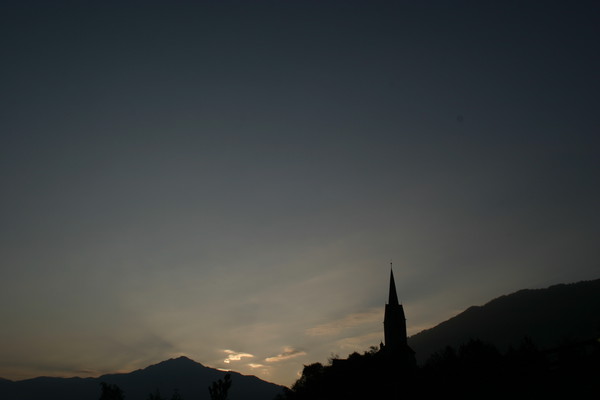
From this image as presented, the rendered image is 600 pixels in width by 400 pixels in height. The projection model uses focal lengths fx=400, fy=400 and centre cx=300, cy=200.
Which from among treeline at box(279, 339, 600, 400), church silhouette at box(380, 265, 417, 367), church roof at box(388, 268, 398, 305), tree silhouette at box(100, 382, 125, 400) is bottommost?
treeline at box(279, 339, 600, 400)

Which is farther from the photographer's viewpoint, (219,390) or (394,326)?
(394,326)

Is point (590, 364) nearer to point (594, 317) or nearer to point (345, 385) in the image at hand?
point (345, 385)

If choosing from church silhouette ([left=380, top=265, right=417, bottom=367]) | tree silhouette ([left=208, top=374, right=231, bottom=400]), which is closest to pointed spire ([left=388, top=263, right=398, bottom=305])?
church silhouette ([left=380, top=265, right=417, bottom=367])

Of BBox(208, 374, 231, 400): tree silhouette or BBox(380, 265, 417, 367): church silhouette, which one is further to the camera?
BBox(380, 265, 417, 367): church silhouette

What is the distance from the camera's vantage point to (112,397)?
66.0 meters

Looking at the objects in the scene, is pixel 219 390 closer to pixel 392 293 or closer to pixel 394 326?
pixel 394 326

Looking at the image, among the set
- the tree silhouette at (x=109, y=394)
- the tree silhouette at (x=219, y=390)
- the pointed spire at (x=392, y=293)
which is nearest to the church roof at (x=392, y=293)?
the pointed spire at (x=392, y=293)

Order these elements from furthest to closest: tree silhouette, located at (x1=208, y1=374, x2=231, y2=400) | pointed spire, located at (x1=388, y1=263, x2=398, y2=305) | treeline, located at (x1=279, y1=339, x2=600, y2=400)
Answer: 1. pointed spire, located at (x1=388, y1=263, x2=398, y2=305)
2. tree silhouette, located at (x1=208, y1=374, x2=231, y2=400)
3. treeline, located at (x1=279, y1=339, x2=600, y2=400)

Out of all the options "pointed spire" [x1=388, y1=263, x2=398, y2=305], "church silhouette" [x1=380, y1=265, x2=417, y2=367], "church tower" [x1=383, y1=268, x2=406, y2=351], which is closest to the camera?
"church silhouette" [x1=380, y1=265, x2=417, y2=367]

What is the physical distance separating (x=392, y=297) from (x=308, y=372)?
2813cm

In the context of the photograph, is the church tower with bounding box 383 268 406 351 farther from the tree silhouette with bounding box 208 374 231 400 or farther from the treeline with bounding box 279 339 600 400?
the treeline with bounding box 279 339 600 400

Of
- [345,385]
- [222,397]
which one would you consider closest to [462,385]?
[222,397]

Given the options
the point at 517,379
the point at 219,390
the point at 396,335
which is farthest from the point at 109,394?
the point at 517,379

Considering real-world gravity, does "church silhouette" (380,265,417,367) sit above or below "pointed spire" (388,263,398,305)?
below
